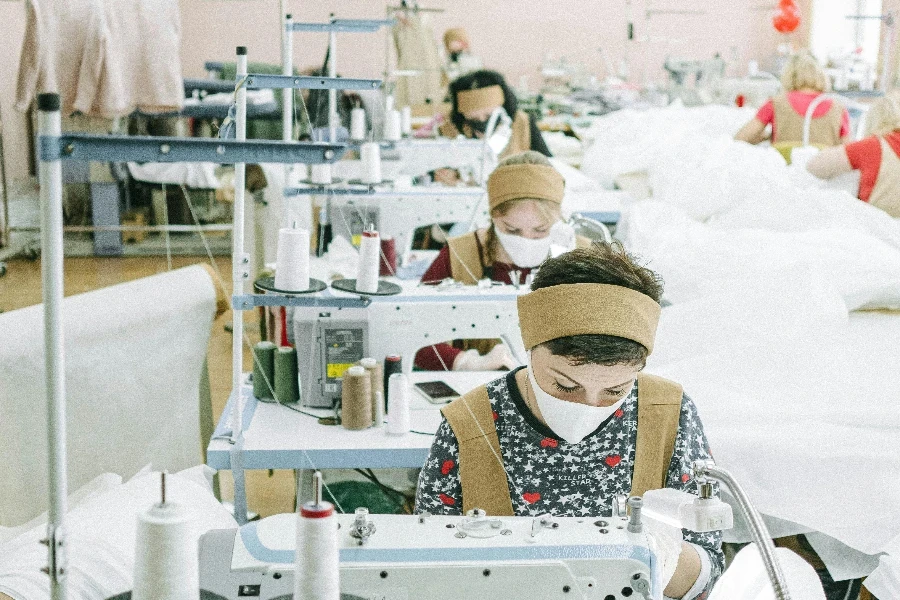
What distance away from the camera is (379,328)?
91.5 inches

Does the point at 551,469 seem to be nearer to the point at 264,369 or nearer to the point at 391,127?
the point at 264,369

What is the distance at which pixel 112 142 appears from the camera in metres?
0.92

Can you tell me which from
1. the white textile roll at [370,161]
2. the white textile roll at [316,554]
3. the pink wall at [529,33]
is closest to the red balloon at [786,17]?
the pink wall at [529,33]

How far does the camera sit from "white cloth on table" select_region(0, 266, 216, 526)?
82.7 inches

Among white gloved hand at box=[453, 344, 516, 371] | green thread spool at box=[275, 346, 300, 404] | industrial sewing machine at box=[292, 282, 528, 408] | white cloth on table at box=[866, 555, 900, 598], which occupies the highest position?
industrial sewing machine at box=[292, 282, 528, 408]

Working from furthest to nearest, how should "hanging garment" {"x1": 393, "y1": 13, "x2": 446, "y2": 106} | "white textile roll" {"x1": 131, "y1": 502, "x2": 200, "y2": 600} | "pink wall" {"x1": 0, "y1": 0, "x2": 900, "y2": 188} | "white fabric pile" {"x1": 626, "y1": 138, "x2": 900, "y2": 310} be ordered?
"pink wall" {"x1": 0, "y1": 0, "x2": 900, "y2": 188}, "hanging garment" {"x1": 393, "y1": 13, "x2": 446, "y2": 106}, "white fabric pile" {"x1": 626, "y1": 138, "x2": 900, "y2": 310}, "white textile roll" {"x1": 131, "y1": 502, "x2": 200, "y2": 600}

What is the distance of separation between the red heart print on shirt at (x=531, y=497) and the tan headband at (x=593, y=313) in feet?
0.78

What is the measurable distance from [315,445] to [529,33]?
23.3 ft

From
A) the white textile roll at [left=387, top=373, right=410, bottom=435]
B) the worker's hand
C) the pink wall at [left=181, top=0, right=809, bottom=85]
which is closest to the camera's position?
the white textile roll at [left=387, top=373, right=410, bottom=435]

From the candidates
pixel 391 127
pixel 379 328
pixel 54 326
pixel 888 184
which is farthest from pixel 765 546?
pixel 391 127

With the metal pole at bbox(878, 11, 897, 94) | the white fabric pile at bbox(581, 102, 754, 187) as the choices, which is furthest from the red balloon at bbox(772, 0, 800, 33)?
the white fabric pile at bbox(581, 102, 754, 187)

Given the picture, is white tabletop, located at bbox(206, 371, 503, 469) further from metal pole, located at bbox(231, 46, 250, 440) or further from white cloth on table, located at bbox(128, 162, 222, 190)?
white cloth on table, located at bbox(128, 162, 222, 190)

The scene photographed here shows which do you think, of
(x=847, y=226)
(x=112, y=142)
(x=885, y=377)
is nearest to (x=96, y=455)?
(x=112, y=142)

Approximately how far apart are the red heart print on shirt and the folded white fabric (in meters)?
0.31
